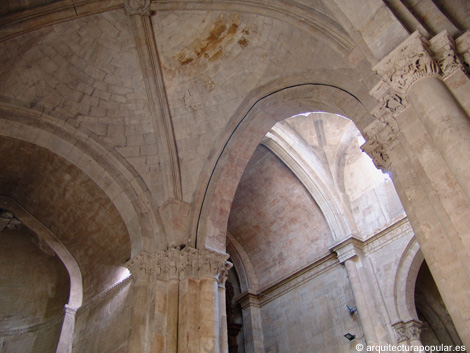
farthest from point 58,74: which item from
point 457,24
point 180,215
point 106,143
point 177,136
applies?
point 457,24

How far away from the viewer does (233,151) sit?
26.7 feet

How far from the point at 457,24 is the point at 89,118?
6281 mm

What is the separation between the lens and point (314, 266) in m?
10.3

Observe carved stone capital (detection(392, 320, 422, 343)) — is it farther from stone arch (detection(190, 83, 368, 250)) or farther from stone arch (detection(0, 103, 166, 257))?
stone arch (detection(0, 103, 166, 257))

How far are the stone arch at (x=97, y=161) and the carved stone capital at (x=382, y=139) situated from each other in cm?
393

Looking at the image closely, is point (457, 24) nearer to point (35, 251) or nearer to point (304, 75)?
point (304, 75)

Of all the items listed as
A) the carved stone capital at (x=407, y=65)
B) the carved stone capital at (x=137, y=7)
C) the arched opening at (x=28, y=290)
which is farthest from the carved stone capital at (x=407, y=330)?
the carved stone capital at (x=137, y=7)

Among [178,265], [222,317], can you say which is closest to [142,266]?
[178,265]

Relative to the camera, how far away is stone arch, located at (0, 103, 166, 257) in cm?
750

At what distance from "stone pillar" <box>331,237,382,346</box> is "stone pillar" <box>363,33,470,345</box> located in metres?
4.71

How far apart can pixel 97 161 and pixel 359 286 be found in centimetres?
588

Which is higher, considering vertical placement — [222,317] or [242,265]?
[242,265]

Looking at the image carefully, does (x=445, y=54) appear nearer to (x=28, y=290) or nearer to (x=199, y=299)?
(x=199, y=299)

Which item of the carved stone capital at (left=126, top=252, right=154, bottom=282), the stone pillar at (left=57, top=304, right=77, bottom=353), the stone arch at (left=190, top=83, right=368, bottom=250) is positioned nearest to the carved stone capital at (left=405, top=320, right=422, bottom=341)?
the stone arch at (left=190, top=83, right=368, bottom=250)
